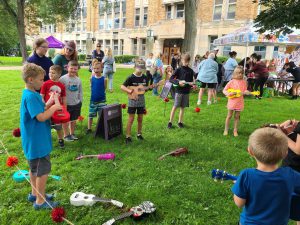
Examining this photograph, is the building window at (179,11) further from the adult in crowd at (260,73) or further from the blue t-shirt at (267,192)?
the blue t-shirt at (267,192)

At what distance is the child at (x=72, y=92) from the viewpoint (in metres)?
5.34

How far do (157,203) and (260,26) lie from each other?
16.2ft

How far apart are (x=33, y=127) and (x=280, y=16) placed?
543cm

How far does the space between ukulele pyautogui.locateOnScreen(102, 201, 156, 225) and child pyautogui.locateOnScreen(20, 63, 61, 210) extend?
937 millimetres

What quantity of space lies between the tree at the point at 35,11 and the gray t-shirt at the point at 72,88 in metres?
13.3

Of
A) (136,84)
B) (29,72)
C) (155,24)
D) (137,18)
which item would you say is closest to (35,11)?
(137,18)

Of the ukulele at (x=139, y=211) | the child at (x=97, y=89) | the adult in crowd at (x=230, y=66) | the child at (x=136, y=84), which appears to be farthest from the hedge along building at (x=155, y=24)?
the ukulele at (x=139, y=211)

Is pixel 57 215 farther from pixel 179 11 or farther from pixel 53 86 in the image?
pixel 179 11

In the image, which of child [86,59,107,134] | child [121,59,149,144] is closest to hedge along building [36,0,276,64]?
child [86,59,107,134]

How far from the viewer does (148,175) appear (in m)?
4.35

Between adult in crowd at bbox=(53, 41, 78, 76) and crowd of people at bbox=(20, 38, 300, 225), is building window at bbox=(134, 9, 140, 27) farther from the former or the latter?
adult in crowd at bbox=(53, 41, 78, 76)

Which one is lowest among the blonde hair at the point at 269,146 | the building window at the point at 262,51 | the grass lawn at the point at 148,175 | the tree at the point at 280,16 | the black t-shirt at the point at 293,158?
the grass lawn at the point at 148,175

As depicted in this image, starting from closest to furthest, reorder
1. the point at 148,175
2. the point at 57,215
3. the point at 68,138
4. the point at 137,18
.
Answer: the point at 57,215 → the point at 148,175 → the point at 68,138 → the point at 137,18

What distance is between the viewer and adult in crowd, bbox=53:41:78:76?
225 inches
